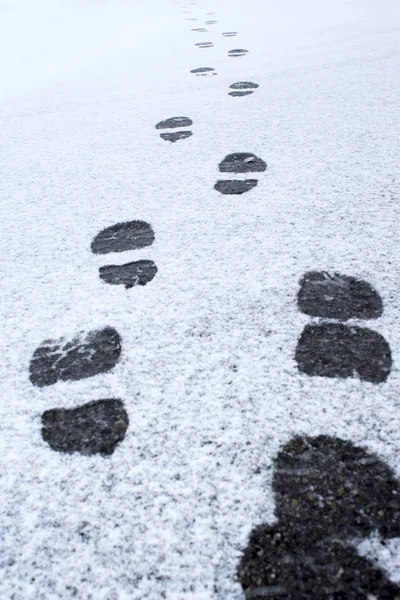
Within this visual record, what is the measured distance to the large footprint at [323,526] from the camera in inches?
27.7

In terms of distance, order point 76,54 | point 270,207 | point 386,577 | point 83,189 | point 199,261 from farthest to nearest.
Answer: point 76,54
point 83,189
point 270,207
point 199,261
point 386,577

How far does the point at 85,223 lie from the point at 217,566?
137 centimetres

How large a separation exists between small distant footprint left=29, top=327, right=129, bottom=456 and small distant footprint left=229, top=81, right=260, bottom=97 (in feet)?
8.42

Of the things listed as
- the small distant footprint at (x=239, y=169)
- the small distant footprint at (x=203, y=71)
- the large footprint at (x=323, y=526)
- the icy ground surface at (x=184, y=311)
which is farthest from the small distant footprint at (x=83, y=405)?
the small distant footprint at (x=203, y=71)

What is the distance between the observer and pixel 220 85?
3475 mm

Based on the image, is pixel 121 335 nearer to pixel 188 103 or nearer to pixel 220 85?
pixel 188 103

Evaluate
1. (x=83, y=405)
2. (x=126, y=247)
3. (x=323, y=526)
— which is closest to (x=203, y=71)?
(x=126, y=247)

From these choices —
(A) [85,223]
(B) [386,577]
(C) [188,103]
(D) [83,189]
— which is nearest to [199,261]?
(A) [85,223]

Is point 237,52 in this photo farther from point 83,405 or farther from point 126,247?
point 83,405

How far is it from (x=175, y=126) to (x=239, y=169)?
836mm

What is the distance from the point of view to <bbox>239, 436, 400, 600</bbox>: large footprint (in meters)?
0.70

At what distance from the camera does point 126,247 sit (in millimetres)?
1596

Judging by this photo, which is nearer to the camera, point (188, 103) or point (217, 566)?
point (217, 566)

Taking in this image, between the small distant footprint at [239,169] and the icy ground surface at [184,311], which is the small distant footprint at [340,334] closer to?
the icy ground surface at [184,311]
